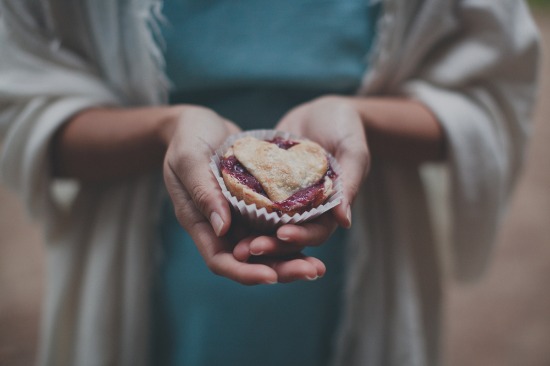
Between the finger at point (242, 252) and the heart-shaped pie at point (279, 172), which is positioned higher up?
the heart-shaped pie at point (279, 172)

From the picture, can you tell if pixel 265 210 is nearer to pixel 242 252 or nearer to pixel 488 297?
pixel 242 252

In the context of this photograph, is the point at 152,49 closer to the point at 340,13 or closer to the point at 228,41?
the point at 228,41

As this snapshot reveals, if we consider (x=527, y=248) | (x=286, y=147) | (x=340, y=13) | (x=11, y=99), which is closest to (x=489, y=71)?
(x=340, y=13)

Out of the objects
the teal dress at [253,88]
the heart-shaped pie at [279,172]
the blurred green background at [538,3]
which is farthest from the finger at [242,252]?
the blurred green background at [538,3]

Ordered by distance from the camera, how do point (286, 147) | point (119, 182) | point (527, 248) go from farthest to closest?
point (527, 248) → point (119, 182) → point (286, 147)

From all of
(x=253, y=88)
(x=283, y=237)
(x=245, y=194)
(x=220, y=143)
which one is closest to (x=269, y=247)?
(x=283, y=237)

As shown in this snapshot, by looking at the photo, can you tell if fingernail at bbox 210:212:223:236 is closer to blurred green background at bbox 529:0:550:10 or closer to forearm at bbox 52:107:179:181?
forearm at bbox 52:107:179:181

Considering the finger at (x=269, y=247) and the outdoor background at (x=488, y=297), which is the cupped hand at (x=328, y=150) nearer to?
the finger at (x=269, y=247)
